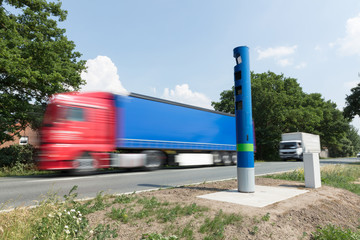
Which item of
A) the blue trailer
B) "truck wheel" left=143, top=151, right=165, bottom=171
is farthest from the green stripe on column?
"truck wheel" left=143, top=151, right=165, bottom=171

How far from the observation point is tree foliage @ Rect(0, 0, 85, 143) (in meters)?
14.4

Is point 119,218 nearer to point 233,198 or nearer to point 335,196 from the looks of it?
point 233,198

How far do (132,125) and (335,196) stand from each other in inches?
365

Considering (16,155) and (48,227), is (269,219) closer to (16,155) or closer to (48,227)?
(48,227)

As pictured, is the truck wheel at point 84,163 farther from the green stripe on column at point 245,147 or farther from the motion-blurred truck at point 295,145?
the motion-blurred truck at point 295,145

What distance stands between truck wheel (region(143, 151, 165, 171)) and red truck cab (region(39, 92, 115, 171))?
2.29m

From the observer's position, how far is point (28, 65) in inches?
583

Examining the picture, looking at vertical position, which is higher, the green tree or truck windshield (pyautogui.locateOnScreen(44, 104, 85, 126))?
the green tree

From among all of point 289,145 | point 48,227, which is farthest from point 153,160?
point 289,145

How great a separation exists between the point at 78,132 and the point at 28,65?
24.0ft

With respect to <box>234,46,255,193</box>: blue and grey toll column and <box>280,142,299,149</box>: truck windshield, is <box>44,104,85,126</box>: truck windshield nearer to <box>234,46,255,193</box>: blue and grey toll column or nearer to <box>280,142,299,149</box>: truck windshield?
<box>234,46,255,193</box>: blue and grey toll column

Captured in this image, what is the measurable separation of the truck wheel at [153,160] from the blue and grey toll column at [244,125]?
752cm

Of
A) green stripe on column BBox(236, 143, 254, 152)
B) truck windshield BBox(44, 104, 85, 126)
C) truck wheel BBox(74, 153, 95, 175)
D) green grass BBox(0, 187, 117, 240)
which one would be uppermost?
truck windshield BBox(44, 104, 85, 126)

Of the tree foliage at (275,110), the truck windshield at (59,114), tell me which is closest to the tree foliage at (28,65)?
the truck windshield at (59,114)
